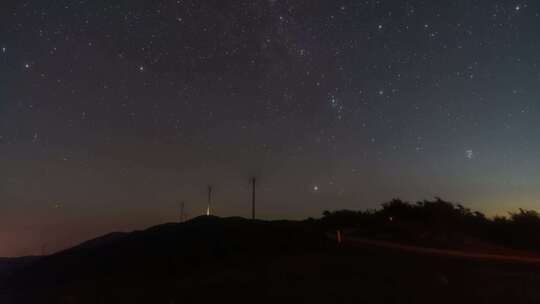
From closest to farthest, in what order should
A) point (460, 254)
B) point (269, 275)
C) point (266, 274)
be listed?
1. point (269, 275)
2. point (266, 274)
3. point (460, 254)

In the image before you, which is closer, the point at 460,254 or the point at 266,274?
the point at 266,274

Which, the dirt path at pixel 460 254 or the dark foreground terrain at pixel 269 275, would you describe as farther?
the dirt path at pixel 460 254

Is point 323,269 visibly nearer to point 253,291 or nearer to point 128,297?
point 253,291

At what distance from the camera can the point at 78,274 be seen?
125 ft

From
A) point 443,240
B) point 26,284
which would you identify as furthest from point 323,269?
point 26,284

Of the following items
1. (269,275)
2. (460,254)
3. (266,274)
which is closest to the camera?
(269,275)

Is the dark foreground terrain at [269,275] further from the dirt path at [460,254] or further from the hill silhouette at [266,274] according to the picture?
the dirt path at [460,254]

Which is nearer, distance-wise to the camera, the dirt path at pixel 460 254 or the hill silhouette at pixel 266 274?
the hill silhouette at pixel 266 274

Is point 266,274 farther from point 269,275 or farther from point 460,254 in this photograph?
point 460,254

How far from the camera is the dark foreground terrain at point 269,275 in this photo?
20.8 meters

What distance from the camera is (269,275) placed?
84.2 ft

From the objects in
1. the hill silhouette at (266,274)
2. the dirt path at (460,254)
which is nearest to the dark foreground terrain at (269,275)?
the hill silhouette at (266,274)

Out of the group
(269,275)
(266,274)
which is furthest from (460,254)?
(266,274)

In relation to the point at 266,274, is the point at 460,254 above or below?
above
